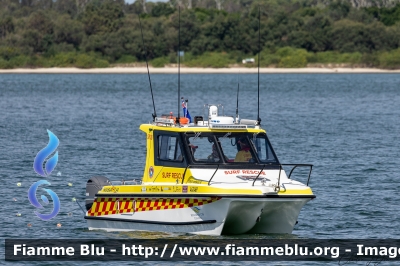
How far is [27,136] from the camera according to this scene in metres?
46.9

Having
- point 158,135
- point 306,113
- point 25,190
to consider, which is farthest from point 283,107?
point 158,135

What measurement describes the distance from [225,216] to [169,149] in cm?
238

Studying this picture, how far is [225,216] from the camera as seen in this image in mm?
20250

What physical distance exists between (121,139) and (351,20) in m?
111

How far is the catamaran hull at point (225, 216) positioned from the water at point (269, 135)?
273 millimetres

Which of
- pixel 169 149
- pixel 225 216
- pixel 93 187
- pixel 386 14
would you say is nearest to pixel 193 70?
pixel 386 14

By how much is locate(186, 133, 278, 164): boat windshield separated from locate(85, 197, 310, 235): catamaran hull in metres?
1.35

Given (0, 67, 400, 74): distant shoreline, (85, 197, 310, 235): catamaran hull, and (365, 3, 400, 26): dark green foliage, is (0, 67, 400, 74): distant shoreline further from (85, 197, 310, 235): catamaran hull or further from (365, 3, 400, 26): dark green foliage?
(85, 197, 310, 235): catamaran hull

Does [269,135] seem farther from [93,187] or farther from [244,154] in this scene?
[244,154]

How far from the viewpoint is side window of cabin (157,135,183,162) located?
2172 cm

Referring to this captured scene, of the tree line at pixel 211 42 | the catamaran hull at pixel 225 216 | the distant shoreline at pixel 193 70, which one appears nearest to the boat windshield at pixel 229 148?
the catamaran hull at pixel 225 216

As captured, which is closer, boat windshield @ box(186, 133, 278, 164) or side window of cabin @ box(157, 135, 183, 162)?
boat windshield @ box(186, 133, 278, 164)

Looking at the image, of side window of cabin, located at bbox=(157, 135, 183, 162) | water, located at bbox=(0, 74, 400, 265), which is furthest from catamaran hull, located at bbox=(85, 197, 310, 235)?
side window of cabin, located at bbox=(157, 135, 183, 162)

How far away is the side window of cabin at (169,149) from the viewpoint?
21.7m
